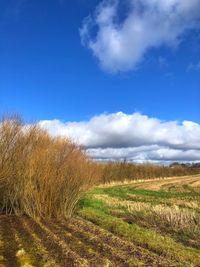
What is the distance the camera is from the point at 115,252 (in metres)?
10.9

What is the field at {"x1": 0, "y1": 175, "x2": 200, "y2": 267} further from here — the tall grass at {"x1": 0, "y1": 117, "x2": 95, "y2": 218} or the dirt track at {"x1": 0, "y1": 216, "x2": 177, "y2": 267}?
the tall grass at {"x1": 0, "y1": 117, "x2": 95, "y2": 218}

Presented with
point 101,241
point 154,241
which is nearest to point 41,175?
point 101,241

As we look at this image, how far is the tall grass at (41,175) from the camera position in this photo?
18719 mm

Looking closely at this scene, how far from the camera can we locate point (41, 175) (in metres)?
18.8

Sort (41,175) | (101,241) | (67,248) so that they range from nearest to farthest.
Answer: (67,248) → (101,241) → (41,175)

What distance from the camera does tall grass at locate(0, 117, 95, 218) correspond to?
1872cm

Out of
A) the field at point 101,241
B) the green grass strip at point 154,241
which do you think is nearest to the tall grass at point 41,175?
the field at point 101,241

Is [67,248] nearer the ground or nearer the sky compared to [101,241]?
nearer the ground

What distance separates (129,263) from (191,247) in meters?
3.35

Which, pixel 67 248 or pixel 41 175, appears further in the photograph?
pixel 41 175

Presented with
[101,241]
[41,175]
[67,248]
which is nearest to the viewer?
[67,248]

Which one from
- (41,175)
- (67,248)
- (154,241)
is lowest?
(67,248)

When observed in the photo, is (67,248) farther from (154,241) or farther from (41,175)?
(41,175)

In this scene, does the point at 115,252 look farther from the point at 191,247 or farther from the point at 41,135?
the point at 41,135
